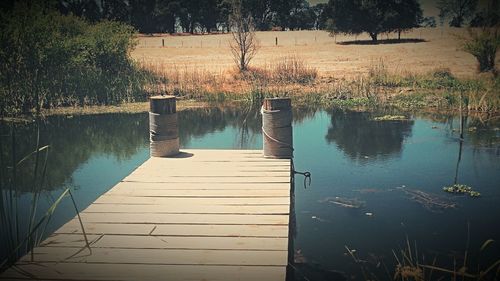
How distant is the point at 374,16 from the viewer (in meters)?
44.2

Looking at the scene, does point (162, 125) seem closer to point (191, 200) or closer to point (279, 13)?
point (191, 200)

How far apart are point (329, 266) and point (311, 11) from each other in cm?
7136

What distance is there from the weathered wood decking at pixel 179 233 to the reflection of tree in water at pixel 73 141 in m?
4.14

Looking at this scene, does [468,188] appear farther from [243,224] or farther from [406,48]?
[406,48]

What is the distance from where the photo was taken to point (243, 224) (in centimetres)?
447

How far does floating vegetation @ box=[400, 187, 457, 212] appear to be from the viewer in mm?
7246

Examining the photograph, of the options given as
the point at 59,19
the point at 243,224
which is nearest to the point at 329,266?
the point at 243,224

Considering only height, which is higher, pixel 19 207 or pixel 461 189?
pixel 461 189

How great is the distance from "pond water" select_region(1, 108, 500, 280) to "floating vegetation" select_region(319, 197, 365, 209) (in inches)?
0.6

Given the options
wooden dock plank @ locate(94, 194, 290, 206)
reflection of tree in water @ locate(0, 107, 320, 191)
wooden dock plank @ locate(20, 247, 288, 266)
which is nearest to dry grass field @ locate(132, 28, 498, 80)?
reflection of tree in water @ locate(0, 107, 320, 191)

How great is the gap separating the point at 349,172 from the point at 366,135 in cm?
381

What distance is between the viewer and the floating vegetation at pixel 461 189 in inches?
306

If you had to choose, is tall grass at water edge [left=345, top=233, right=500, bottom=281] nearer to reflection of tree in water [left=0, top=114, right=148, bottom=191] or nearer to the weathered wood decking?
the weathered wood decking

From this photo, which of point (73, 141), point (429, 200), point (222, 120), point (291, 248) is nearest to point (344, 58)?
point (222, 120)
